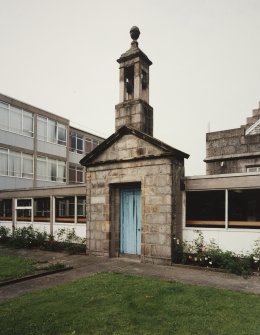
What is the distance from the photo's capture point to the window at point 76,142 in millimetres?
35131

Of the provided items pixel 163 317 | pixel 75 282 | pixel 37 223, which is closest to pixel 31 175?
pixel 37 223

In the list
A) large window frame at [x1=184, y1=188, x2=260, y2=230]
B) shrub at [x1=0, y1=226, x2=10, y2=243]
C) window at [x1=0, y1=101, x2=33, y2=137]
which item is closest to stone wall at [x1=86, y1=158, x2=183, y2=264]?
large window frame at [x1=184, y1=188, x2=260, y2=230]

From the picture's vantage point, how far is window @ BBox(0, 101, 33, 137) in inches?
990

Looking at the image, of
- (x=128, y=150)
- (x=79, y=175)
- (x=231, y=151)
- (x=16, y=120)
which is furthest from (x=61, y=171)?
(x=128, y=150)

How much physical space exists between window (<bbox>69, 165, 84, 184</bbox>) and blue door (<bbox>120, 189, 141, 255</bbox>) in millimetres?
23655

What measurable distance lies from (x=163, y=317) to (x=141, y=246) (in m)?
5.41

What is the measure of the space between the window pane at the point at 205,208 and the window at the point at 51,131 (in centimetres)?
2118

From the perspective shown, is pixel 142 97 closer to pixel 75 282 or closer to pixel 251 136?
pixel 251 136

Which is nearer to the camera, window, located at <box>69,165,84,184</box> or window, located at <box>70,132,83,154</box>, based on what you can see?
window, located at <box>69,165,84,184</box>

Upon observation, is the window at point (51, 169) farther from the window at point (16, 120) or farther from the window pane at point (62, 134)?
the window at point (16, 120)

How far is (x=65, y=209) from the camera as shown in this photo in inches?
592

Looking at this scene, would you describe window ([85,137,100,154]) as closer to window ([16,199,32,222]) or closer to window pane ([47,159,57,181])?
window pane ([47,159,57,181])

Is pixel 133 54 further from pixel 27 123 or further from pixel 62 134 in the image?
pixel 62 134

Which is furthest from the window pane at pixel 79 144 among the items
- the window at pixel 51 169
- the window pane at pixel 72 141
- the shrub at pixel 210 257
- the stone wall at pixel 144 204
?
the shrub at pixel 210 257
